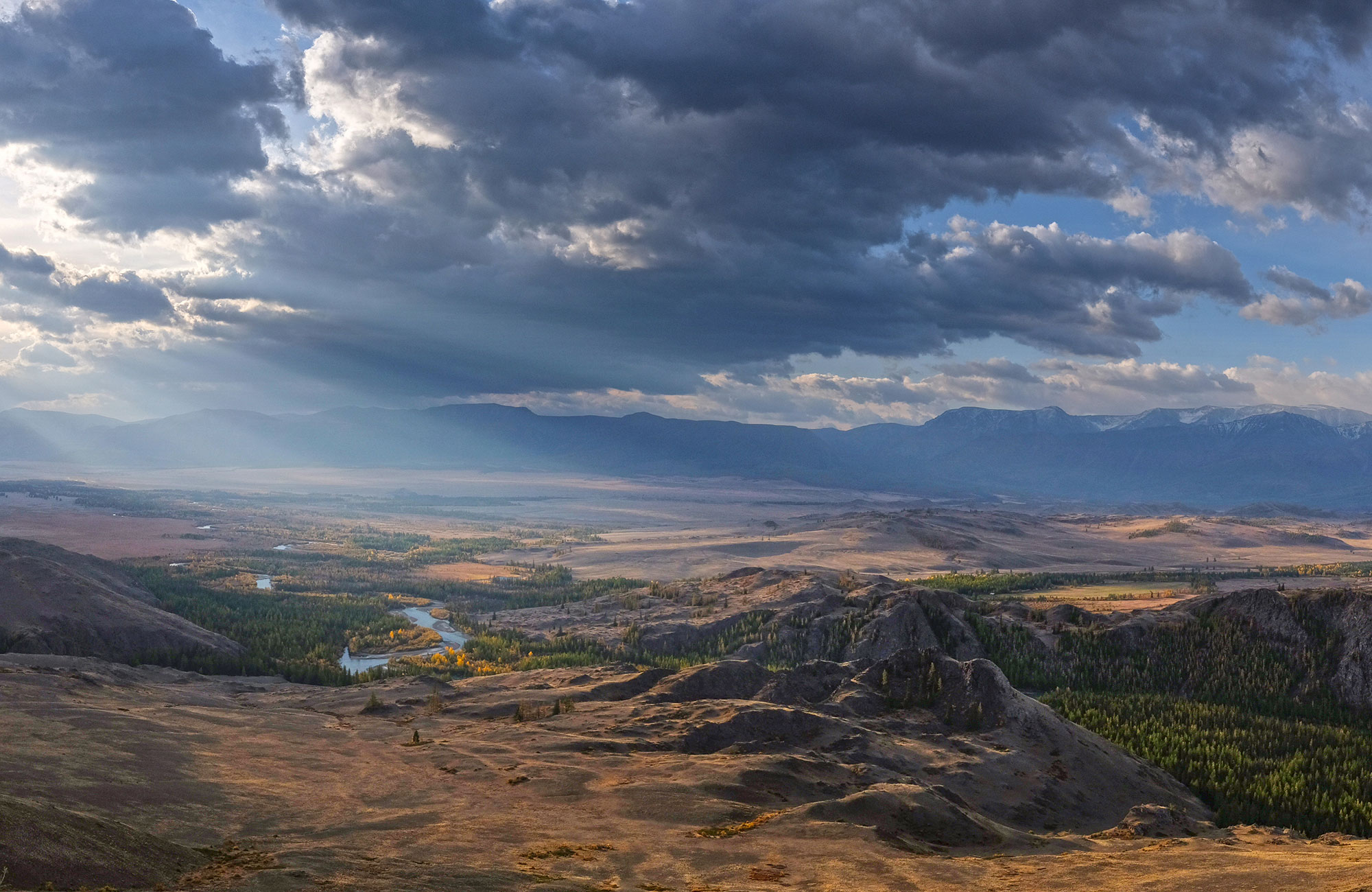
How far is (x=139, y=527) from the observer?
197 m

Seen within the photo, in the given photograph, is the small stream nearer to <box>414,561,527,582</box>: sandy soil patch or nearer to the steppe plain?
<box>414,561,527,582</box>: sandy soil patch

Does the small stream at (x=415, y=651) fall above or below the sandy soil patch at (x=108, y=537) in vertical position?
below

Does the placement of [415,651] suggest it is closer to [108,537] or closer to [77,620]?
[77,620]

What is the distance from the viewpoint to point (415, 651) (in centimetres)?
8669

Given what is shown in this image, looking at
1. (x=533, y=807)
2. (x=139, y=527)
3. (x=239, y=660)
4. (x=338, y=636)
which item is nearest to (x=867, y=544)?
(x=338, y=636)

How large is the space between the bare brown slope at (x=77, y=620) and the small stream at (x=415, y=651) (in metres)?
9.79

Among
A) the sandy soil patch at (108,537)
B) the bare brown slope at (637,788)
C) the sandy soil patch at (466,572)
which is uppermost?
the bare brown slope at (637,788)

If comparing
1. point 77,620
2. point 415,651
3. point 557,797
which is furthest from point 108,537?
point 557,797

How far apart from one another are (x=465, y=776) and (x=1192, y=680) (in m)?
53.5

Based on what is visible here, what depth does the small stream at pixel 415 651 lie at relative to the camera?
81.1 meters

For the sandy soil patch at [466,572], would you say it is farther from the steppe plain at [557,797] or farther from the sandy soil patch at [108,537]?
the steppe plain at [557,797]

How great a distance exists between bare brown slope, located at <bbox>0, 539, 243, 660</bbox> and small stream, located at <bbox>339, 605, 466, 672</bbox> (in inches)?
386

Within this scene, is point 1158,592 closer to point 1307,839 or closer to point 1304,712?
point 1304,712

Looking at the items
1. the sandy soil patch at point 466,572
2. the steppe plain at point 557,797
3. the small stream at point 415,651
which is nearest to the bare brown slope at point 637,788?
the steppe plain at point 557,797
